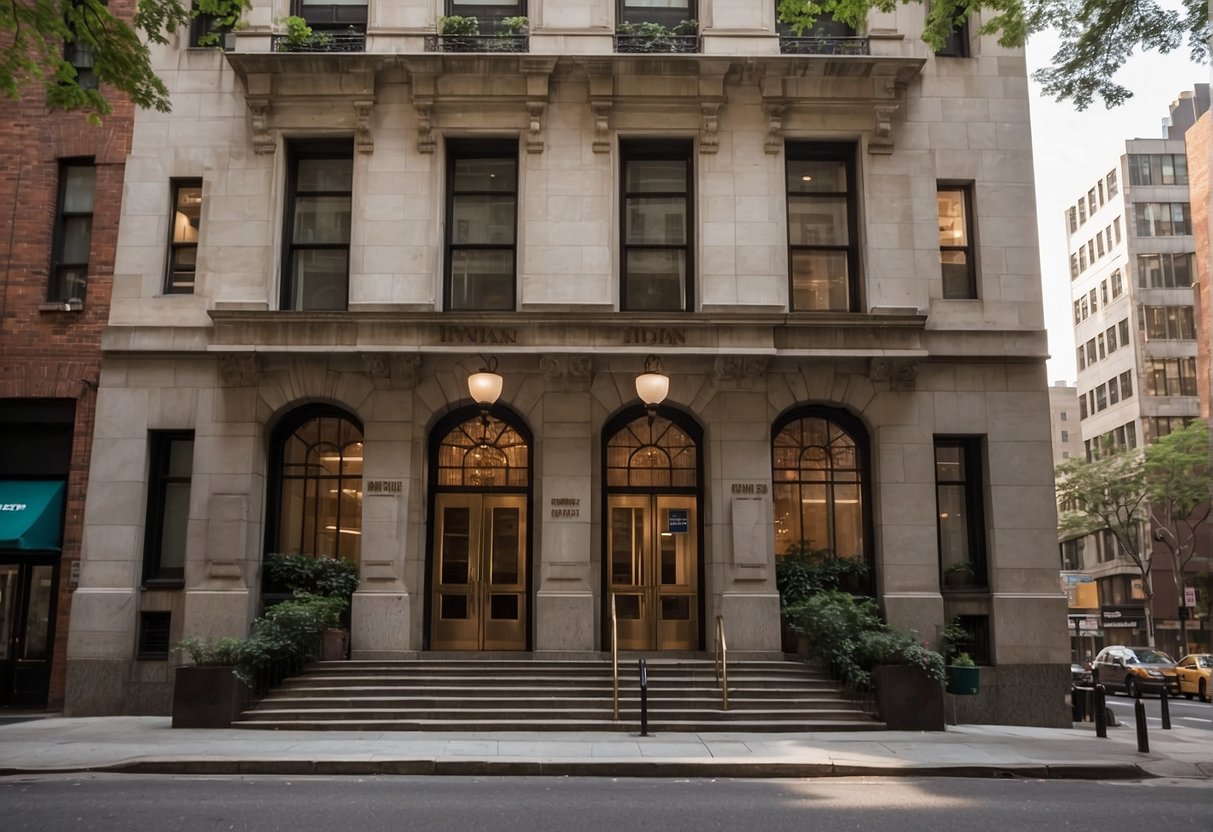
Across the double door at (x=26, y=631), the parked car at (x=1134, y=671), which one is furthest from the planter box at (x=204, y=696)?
the parked car at (x=1134, y=671)

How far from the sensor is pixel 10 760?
12.3 m

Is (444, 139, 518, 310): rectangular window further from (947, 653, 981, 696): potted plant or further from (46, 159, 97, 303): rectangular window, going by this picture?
(947, 653, 981, 696): potted plant

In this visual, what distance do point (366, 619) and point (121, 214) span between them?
9179 millimetres

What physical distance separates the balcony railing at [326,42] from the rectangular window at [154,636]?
1093 centimetres

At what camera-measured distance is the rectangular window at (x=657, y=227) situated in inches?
794

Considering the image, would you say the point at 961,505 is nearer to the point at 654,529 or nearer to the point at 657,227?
the point at 654,529

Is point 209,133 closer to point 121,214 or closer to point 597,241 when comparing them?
point 121,214

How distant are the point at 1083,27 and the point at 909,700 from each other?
36.6ft

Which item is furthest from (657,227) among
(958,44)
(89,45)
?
(89,45)

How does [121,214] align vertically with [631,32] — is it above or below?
below

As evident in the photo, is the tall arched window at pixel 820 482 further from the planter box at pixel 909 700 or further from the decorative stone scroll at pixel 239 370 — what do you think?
the decorative stone scroll at pixel 239 370

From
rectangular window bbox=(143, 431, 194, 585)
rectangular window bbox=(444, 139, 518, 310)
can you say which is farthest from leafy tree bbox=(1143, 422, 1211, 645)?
rectangular window bbox=(143, 431, 194, 585)

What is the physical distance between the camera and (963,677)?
17.6m

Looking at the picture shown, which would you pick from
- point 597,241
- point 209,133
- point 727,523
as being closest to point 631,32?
point 597,241
